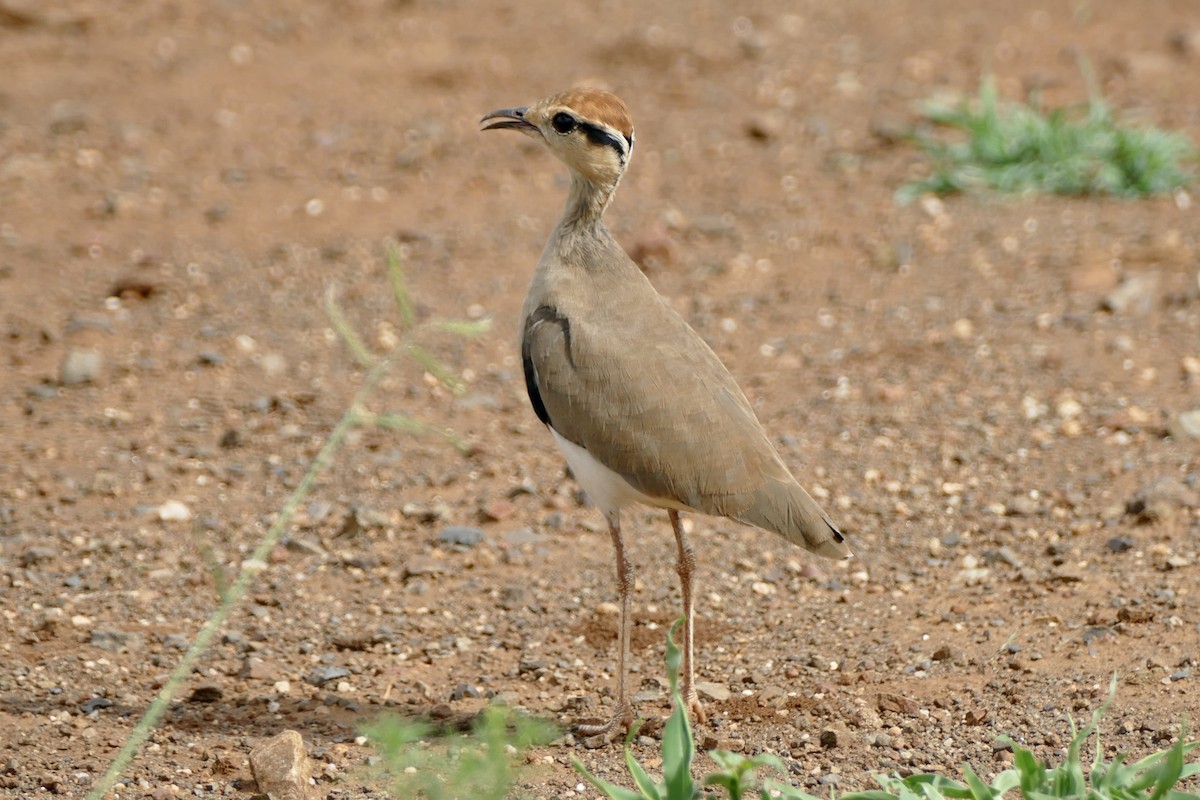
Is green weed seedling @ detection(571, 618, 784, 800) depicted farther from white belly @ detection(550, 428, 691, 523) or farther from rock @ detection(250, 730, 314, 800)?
white belly @ detection(550, 428, 691, 523)

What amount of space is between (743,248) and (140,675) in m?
4.73

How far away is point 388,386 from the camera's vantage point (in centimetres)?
748

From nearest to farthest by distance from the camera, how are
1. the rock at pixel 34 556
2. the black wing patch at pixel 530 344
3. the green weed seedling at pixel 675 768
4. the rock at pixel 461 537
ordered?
the green weed seedling at pixel 675 768
the black wing patch at pixel 530 344
the rock at pixel 34 556
the rock at pixel 461 537

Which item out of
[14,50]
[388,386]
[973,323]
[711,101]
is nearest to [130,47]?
[14,50]

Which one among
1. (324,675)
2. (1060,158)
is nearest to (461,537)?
(324,675)

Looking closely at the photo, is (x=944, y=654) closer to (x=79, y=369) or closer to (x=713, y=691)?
(x=713, y=691)

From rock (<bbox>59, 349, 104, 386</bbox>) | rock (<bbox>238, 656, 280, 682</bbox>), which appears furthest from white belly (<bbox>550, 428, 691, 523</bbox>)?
rock (<bbox>59, 349, 104, 386</bbox>)

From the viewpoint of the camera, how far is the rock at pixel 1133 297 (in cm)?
792

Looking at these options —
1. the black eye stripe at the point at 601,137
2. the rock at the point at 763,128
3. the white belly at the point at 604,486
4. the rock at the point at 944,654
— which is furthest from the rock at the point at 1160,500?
the rock at the point at 763,128

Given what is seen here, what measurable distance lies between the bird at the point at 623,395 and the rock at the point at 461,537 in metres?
1.21

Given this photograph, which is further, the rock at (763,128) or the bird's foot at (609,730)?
the rock at (763,128)

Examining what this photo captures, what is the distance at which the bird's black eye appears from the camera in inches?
210

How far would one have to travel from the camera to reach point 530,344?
5.19 m

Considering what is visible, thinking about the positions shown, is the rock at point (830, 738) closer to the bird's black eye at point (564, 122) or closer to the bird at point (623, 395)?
the bird at point (623, 395)
